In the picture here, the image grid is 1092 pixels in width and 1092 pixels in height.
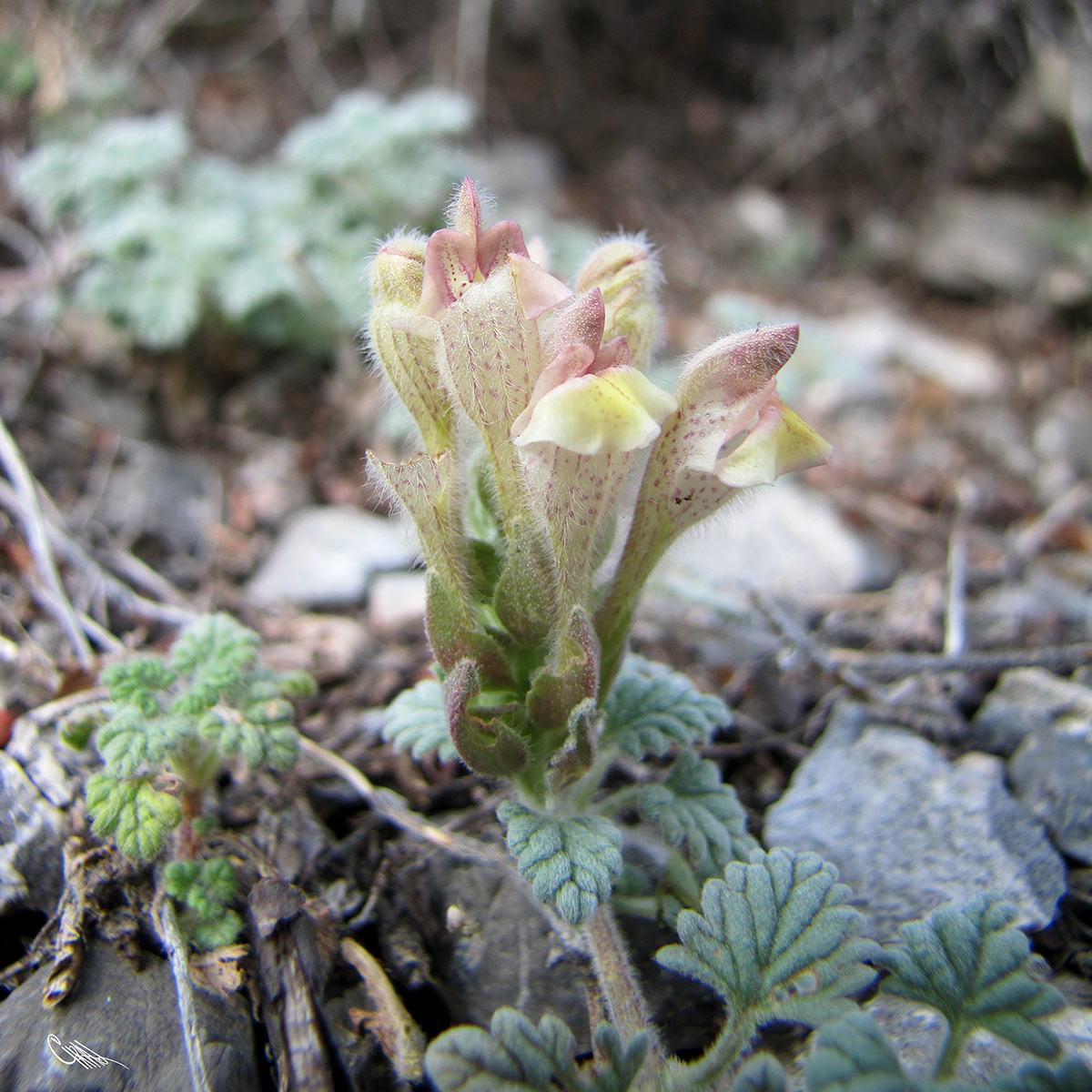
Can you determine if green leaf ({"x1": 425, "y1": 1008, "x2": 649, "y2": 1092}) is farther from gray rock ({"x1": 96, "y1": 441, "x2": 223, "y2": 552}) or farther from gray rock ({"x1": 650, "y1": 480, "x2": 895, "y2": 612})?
gray rock ({"x1": 96, "y1": 441, "x2": 223, "y2": 552})

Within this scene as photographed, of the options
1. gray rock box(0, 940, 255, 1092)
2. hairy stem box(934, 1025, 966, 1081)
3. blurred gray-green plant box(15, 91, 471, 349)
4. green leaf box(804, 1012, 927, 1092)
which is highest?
blurred gray-green plant box(15, 91, 471, 349)

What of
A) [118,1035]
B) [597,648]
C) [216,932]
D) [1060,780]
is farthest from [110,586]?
[1060,780]

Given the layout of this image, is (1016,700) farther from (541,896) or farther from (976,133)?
(976,133)

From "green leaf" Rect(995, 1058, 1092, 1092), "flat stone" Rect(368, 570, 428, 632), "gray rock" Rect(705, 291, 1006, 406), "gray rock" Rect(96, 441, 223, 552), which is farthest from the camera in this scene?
"gray rock" Rect(705, 291, 1006, 406)

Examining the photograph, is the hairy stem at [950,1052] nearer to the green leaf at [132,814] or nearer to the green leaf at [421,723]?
the green leaf at [421,723]

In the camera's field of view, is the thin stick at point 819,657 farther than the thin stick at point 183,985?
Yes

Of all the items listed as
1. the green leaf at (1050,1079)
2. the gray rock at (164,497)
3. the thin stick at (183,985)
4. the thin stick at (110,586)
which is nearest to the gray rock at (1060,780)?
the green leaf at (1050,1079)

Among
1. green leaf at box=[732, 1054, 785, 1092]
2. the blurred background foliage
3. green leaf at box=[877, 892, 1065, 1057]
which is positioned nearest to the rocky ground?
green leaf at box=[877, 892, 1065, 1057]
